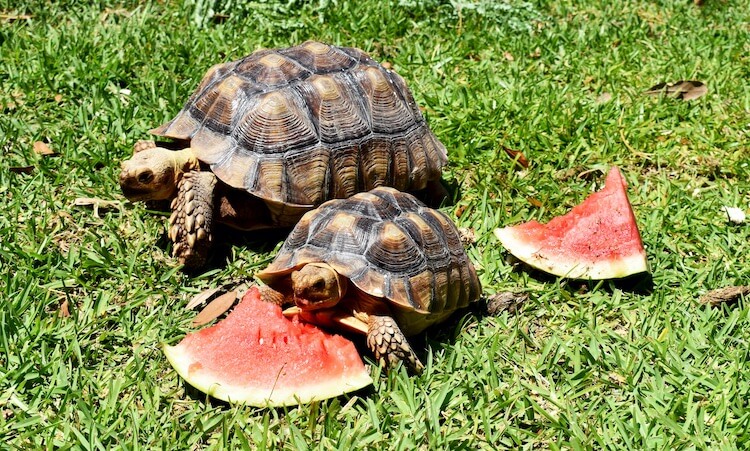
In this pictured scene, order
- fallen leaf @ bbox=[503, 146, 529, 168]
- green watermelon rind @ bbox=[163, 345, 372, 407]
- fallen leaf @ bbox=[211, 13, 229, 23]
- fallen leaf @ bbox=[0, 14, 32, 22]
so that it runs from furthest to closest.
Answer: fallen leaf @ bbox=[211, 13, 229, 23] → fallen leaf @ bbox=[0, 14, 32, 22] → fallen leaf @ bbox=[503, 146, 529, 168] → green watermelon rind @ bbox=[163, 345, 372, 407]

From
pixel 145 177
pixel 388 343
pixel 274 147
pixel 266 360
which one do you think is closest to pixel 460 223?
pixel 274 147

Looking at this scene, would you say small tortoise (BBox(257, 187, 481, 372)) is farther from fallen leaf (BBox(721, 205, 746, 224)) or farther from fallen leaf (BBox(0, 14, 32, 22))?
fallen leaf (BBox(0, 14, 32, 22))

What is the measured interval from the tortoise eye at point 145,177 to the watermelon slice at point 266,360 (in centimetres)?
102

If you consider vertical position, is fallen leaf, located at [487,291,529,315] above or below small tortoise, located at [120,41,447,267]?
below

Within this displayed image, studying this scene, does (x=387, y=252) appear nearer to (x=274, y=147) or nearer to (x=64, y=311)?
(x=274, y=147)

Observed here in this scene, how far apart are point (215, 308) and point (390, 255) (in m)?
1.03

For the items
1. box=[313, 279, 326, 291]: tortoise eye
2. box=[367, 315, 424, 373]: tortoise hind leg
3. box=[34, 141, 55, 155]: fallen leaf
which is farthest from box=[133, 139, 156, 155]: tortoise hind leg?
box=[367, 315, 424, 373]: tortoise hind leg

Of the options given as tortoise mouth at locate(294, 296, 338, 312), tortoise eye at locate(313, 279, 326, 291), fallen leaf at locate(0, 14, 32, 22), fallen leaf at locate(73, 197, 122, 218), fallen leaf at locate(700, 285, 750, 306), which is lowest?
fallen leaf at locate(700, 285, 750, 306)

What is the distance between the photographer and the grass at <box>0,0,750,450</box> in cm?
344

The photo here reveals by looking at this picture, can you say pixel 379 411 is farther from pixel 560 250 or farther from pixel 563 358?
pixel 560 250

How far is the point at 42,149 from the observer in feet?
16.9

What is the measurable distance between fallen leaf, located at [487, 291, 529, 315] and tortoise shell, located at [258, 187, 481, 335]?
0.74ft

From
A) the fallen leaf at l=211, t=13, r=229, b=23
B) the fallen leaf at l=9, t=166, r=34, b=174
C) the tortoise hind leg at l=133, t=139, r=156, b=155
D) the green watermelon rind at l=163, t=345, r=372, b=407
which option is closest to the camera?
the green watermelon rind at l=163, t=345, r=372, b=407

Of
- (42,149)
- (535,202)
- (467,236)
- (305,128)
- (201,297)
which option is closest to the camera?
(201,297)
